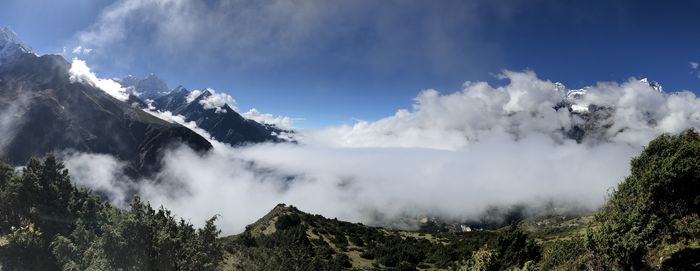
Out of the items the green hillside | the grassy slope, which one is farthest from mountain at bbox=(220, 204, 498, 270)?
the green hillside

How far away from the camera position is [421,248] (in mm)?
87938

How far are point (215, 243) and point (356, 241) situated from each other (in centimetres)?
5070

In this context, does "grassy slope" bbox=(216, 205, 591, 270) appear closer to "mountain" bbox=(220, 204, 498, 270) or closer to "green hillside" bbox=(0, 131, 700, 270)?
"mountain" bbox=(220, 204, 498, 270)

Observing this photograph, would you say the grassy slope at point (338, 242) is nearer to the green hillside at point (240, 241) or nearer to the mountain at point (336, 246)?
the mountain at point (336, 246)

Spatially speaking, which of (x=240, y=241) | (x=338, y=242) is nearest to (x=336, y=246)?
(x=338, y=242)

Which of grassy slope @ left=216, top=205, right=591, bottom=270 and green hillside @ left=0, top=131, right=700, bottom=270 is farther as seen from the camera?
grassy slope @ left=216, top=205, right=591, bottom=270

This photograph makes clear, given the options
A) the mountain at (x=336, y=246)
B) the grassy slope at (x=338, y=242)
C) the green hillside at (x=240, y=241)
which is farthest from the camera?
the grassy slope at (x=338, y=242)

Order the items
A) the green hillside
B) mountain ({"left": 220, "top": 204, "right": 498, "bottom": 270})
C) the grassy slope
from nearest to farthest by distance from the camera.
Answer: the green hillside
mountain ({"left": 220, "top": 204, "right": 498, "bottom": 270})
the grassy slope

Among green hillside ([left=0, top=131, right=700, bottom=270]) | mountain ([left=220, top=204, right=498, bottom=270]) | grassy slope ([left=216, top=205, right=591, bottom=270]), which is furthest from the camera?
grassy slope ([left=216, top=205, right=591, bottom=270])

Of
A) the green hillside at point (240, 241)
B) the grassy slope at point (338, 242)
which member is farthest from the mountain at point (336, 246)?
the green hillside at point (240, 241)

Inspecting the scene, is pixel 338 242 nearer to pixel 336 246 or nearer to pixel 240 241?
pixel 336 246

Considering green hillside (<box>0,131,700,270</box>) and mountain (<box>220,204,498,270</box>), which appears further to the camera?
mountain (<box>220,204,498,270</box>)

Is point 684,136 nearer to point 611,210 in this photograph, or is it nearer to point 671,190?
point 671,190

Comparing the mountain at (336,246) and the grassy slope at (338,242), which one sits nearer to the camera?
the mountain at (336,246)
